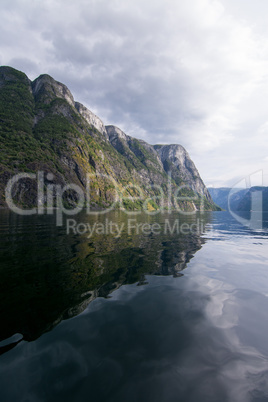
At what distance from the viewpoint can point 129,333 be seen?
5348mm

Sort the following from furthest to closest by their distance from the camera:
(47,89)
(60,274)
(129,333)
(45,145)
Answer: (47,89)
(45,145)
(60,274)
(129,333)

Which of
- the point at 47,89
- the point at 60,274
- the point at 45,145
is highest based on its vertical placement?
the point at 47,89

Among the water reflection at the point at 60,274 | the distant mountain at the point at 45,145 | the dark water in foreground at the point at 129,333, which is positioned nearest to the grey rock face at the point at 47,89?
the distant mountain at the point at 45,145

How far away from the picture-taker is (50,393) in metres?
3.37

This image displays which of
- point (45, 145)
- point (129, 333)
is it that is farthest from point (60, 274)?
point (45, 145)

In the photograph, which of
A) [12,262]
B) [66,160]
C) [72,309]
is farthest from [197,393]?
[66,160]

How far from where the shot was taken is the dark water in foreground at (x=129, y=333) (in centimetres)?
362

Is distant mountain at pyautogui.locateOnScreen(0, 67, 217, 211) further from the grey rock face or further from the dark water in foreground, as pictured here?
the dark water in foreground

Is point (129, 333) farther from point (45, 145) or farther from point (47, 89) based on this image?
point (47, 89)

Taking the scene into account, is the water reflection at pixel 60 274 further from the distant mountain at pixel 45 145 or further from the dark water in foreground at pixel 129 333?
the distant mountain at pixel 45 145

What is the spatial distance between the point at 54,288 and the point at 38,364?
13.2 ft

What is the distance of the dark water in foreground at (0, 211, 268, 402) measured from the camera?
362 centimetres

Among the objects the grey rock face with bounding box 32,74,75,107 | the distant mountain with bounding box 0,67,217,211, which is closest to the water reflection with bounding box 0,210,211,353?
the distant mountain with bounding box 0,67,217,211

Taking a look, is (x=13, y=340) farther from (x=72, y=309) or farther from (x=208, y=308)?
(x=208, y=308)
